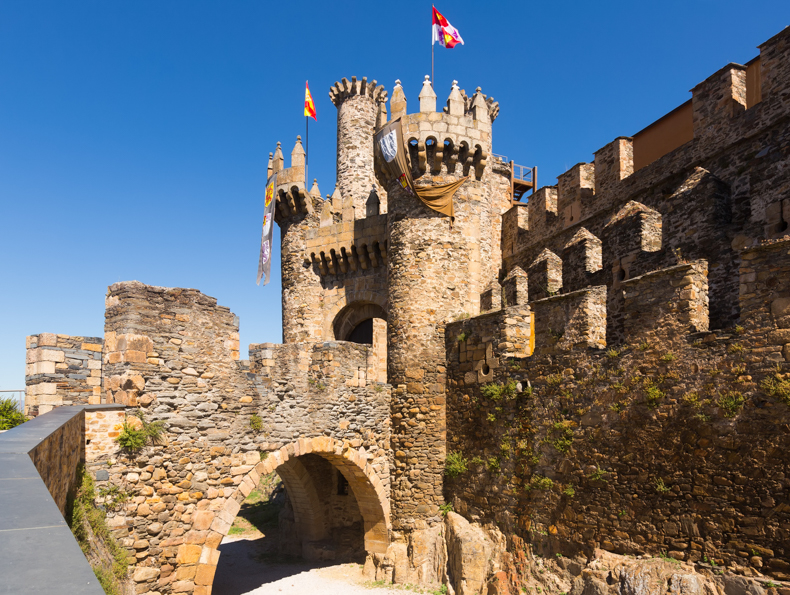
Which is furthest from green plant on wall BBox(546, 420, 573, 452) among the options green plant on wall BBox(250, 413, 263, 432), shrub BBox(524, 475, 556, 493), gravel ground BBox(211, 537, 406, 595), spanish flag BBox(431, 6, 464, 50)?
spanish flag BBox(431, 6, 464, 50)

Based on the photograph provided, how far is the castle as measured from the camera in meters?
7.73

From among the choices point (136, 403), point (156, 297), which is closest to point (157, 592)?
point (136, 403)

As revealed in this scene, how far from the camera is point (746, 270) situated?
750 cm

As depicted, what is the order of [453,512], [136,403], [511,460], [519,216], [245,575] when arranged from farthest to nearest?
[519,216] → [245,575] → [453,512] → [511,460] → [136,403]

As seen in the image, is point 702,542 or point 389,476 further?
point 389,476

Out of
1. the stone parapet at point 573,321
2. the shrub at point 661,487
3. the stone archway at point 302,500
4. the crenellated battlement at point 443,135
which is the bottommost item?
the stone archway at point 302,500

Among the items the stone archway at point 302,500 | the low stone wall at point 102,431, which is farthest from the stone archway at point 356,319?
the low stone wall at point 102,431

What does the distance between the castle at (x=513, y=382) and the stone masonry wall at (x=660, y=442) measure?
0.09 ft

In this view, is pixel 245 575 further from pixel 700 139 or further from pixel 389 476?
pixel 700 139

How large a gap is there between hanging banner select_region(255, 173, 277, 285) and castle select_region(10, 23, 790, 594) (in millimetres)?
3176

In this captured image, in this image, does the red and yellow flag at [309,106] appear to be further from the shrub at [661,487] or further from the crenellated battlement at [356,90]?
the shrub at [661,487]

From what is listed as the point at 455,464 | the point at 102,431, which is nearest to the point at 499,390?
the point at 455,464

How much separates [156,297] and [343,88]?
13.5 meters

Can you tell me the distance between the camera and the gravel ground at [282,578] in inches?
506
